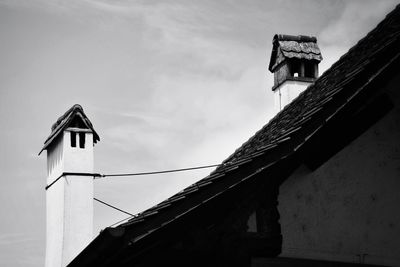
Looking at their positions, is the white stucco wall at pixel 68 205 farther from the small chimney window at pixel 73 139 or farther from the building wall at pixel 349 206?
the building wall at pixel 349 206

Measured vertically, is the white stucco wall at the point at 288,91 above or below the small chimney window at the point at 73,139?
above

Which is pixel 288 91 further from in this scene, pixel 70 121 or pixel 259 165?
pixel 259 165

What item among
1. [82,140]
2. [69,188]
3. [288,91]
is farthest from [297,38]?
[69,188]

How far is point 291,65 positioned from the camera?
1314cm

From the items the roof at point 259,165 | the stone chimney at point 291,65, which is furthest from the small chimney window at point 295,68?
the roof at point 259,165

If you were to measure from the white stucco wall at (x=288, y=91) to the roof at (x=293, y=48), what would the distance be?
0.53m

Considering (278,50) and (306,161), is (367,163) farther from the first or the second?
(278,50)

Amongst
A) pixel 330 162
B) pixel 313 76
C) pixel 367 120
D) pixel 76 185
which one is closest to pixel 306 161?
pixel 330 162

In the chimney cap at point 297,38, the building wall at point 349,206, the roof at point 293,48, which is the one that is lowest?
the building wall at point 349,206

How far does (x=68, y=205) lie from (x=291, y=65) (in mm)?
5154

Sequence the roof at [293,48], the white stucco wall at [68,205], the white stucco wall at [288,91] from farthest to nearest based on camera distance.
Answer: the roof at [293,48]
the white stucco wall at [288,91]
the white stucco wall at [68,205]

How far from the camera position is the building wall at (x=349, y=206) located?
6387 mm

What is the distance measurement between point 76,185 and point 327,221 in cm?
531

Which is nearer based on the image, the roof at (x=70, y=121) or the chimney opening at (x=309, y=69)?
the roof at (x=70, y=121)
